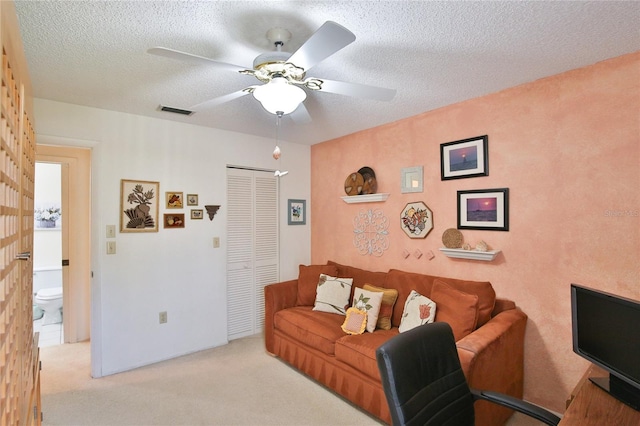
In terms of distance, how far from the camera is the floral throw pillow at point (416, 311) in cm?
249

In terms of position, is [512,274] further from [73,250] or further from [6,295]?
[73,250]

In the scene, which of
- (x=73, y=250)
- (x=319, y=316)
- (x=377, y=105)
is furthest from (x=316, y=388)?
(x=73, y=250)

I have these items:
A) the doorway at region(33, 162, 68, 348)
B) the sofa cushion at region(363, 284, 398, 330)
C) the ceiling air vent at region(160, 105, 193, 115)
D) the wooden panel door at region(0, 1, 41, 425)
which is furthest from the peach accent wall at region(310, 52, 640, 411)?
the doorway at region(33, 162, 68, 348)

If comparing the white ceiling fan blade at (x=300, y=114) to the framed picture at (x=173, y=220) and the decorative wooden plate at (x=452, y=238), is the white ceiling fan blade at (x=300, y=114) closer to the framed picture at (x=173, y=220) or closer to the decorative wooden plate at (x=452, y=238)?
the decorative wooden plate at (x=452, y=238)

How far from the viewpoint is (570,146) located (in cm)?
224

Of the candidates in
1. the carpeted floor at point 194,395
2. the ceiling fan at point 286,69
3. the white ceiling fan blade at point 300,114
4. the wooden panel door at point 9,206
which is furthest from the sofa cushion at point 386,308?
the wooden panel door at point 9,206

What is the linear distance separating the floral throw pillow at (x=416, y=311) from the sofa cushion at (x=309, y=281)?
1.05 metres

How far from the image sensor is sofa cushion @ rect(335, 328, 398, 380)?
92.4 inches

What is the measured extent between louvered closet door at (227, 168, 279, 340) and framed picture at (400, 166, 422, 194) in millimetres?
1690

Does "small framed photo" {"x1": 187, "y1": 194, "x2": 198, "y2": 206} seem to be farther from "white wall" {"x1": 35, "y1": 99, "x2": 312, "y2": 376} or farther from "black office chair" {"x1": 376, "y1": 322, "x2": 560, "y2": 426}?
"black office chair" {"x1": 376, "y1": 322, "x2": 560, "y2": 426}

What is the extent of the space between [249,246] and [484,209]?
8.58 feet

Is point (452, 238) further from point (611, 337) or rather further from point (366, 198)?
point (611, 337)

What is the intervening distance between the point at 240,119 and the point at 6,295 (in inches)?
111

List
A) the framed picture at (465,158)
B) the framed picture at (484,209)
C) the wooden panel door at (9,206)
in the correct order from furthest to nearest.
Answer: the framed picture at (465,158)
the framed picture at (484,209)
the wooden panel door at (9,206)
